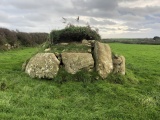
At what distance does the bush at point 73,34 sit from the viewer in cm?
1445

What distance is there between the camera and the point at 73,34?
569 inches

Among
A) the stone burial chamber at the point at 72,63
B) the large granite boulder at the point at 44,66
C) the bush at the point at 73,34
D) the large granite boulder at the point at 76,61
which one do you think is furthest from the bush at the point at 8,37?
the large granite boulder at the point at 76,61

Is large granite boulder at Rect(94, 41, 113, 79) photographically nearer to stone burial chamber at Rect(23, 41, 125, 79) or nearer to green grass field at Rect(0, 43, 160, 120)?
stone burial chamber at Rect(23, 41, 125, 79)

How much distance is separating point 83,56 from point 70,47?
4.32 feet

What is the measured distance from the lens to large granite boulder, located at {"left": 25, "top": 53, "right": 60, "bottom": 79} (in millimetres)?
12109

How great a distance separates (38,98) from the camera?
367 inches

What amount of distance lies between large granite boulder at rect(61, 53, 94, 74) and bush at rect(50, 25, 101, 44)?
210cm

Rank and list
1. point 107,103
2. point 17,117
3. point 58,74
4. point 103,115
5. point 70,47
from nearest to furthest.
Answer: point 17,117, point 103,115, point 107,103, point 58,74, point 70,47

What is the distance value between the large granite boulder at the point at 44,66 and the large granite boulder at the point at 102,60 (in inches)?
81.8

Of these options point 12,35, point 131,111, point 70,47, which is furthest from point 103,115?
point 12,35

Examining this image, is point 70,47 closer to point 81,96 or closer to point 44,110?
point 81,96

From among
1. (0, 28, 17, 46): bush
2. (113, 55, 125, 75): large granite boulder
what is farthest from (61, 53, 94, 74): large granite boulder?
(0, 28, 17, 46): bush

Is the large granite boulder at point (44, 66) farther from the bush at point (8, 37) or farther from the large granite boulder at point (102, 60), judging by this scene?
the bush at point (8, 37)

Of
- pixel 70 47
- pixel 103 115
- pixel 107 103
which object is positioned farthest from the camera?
pixel 70 47
